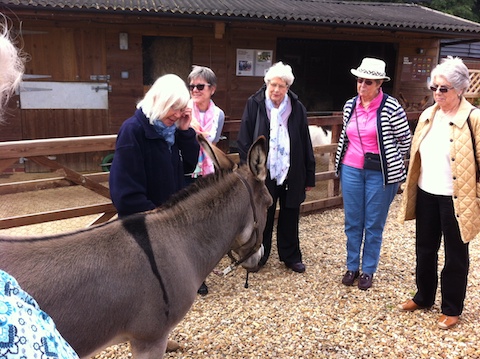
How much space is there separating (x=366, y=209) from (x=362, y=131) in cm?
76

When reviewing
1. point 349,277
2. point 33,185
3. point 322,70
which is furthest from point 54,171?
point 322,70

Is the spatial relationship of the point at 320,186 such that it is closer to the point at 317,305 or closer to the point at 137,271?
the point at 317,305

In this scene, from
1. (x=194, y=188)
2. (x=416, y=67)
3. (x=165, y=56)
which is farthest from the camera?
(x=416, y=67)

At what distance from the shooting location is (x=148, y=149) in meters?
2.57

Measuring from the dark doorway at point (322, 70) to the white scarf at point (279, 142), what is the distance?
12259 mm

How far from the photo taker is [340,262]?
4836mm

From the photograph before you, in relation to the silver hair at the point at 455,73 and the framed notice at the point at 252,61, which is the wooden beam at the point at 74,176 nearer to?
the silver hair at the point at 455,73

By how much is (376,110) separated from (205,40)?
611cm

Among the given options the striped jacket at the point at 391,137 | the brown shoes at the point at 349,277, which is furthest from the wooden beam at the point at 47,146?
the brown shoes at the point at 349,277

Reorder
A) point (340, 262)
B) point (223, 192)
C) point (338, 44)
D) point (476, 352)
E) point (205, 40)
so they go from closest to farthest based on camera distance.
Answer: point (223, 192), point (476, 352), point (340, 262), point (205, 40), point (338, 44)

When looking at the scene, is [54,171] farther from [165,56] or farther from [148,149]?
[165,56]

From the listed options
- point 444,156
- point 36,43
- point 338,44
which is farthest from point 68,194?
point 338,44

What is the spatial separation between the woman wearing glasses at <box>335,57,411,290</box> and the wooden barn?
505 cm

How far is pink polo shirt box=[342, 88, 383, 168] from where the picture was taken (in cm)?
376
